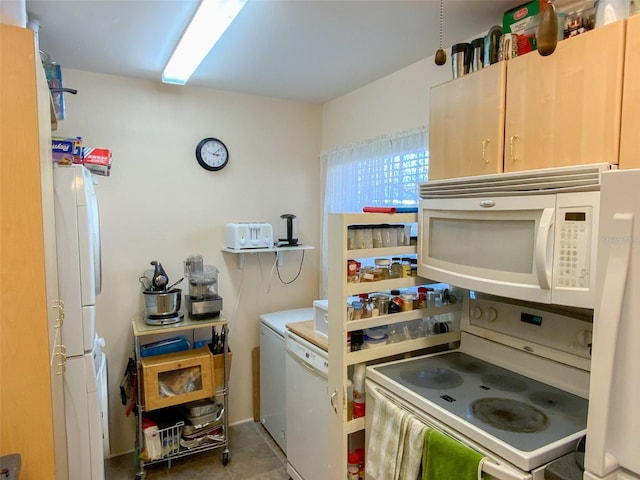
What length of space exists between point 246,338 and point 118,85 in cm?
203

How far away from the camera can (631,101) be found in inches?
44.8

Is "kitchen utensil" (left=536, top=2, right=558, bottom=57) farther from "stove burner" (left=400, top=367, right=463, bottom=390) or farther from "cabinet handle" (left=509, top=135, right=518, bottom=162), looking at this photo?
"stove burner" (left=400, top=367, right=463, bottom=390)

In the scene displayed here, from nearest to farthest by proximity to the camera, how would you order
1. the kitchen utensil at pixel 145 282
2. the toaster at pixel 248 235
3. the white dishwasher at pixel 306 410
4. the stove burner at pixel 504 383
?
1. the stove burner at pixel 504 383
2. the white dishwasher at pixel 306 410
3. the kitchen utensil at pixel 145 282
4. the toaster at pixel 248 235

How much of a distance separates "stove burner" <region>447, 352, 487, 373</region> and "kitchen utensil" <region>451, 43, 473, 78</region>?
1263 mm

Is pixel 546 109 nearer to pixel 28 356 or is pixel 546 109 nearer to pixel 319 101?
pixel 28 356

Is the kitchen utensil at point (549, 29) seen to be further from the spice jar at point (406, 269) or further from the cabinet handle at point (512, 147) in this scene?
the spice jar at point (406, 269)

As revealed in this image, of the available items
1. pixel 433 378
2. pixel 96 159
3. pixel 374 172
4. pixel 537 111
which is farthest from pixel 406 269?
pixel 96 159

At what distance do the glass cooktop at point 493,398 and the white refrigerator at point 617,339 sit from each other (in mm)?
309

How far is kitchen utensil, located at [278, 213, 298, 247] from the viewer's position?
3.23m

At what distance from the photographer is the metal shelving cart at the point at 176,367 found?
2.48m

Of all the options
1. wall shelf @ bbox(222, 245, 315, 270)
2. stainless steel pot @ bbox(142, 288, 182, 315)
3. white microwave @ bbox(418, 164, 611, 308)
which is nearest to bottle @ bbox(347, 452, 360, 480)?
white microwave @ bbox(418, 164, 611, 308)

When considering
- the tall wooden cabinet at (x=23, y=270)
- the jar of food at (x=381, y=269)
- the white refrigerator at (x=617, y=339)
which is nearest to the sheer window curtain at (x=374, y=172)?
the jar of food at (x=381, y=269)

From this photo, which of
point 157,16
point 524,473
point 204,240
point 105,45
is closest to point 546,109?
point 524,473

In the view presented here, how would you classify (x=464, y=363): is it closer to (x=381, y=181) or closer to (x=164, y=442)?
→ (x=381, y=181)
